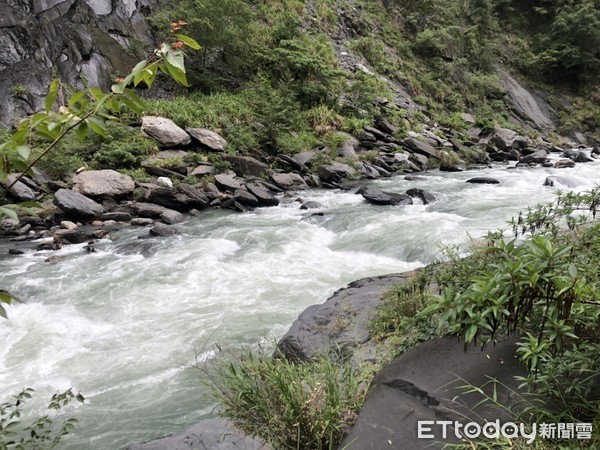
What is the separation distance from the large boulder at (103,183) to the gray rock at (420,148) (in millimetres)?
12069

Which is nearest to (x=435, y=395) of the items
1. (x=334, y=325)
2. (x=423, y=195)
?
(x=334, y=325)

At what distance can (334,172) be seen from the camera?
1503 centimetres

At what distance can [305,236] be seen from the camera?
966 centimetres

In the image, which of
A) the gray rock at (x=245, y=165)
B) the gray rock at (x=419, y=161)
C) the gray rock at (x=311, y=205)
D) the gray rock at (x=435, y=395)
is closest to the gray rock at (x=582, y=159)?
the gray rock at (x=419, y=161)

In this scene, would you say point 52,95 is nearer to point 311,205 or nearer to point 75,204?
point 75,204

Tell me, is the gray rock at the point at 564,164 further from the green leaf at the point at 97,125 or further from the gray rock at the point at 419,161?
the green leaf at the point at 97,125

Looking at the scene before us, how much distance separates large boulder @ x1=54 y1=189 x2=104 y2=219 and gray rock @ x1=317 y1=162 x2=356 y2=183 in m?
7.50

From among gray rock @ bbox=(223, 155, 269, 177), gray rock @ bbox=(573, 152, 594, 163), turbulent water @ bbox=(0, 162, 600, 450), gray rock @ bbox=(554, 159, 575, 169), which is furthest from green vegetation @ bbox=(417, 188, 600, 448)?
gray rock @ bbox=(573, 152, 594, 163)

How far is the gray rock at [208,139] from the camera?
576 inches

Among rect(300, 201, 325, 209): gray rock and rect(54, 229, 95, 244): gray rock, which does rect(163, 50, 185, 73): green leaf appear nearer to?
rect(54, 229, 95, 244): gray rock

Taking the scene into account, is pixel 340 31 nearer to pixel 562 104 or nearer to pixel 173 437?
pixel 562 104

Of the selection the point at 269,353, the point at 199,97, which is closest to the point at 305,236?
the point at 269,353

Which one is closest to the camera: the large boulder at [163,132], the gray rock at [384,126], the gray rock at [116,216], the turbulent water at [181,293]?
the turbulent water at [181,293]

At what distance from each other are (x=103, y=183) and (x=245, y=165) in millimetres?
4577
